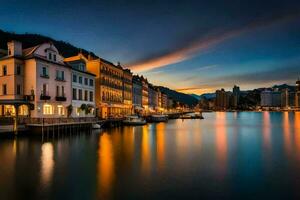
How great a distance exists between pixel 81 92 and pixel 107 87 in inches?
612

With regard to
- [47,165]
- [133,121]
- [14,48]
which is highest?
[14,48]

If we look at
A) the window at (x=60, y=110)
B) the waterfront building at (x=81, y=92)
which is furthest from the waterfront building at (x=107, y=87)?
the window at (x=60, y=110)

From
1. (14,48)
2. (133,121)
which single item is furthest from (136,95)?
(14,48)

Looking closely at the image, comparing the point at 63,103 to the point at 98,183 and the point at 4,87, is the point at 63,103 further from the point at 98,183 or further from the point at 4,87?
the point at 98,183

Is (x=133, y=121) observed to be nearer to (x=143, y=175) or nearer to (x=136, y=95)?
(x=136, y=95)

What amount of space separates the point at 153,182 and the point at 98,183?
11.6 ft

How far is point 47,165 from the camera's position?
2025 centimetres

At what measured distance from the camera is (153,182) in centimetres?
1588

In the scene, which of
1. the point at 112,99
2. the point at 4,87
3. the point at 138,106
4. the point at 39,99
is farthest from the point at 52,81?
the point at 138,106

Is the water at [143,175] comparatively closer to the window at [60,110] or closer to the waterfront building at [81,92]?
the window at [60,110]

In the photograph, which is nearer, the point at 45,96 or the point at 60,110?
the point at 45,96

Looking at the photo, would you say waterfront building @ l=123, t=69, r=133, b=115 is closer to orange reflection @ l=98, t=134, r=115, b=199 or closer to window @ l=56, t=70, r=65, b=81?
window @ l=56, t=70, r=65, b=81

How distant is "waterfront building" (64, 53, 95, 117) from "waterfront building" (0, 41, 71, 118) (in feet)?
21.6

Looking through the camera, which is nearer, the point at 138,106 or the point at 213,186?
the point at 213,186
